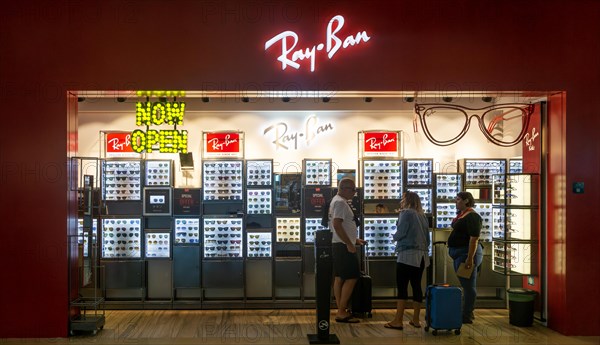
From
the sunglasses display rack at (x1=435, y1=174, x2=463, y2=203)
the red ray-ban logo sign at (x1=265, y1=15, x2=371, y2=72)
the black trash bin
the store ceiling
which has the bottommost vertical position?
the black trash bin

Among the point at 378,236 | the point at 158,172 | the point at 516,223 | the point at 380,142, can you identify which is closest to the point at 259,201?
the point at 158,172

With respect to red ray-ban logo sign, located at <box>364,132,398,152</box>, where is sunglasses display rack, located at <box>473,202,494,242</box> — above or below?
below

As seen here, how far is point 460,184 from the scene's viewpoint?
8438mm

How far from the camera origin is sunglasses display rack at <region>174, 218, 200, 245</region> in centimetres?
826

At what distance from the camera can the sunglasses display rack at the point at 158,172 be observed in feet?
27.1

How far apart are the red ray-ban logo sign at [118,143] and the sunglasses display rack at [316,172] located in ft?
8.69

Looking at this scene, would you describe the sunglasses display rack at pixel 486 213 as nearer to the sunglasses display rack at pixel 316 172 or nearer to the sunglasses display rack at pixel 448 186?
the sunglasses display rack at pixel 448 186

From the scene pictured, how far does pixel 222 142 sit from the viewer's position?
8.48m

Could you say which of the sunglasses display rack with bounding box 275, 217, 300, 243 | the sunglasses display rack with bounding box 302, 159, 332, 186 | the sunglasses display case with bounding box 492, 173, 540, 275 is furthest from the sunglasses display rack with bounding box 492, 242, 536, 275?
the sunglasses display rack with bounding box 275, 217, 300, 243

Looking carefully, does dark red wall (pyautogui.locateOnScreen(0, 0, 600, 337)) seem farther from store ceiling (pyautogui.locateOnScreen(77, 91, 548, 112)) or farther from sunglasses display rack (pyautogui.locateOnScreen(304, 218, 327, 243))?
sunglasses display rack (pyautogui.locateOnScreen(304, 218, 327, 243))

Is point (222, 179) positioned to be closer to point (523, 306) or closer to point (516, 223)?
point (516, 223)

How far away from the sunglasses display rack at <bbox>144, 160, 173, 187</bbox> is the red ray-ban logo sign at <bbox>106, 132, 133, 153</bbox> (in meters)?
0.43

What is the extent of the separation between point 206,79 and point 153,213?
2.63 m

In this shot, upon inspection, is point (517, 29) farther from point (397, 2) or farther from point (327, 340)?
point (327, 340)
